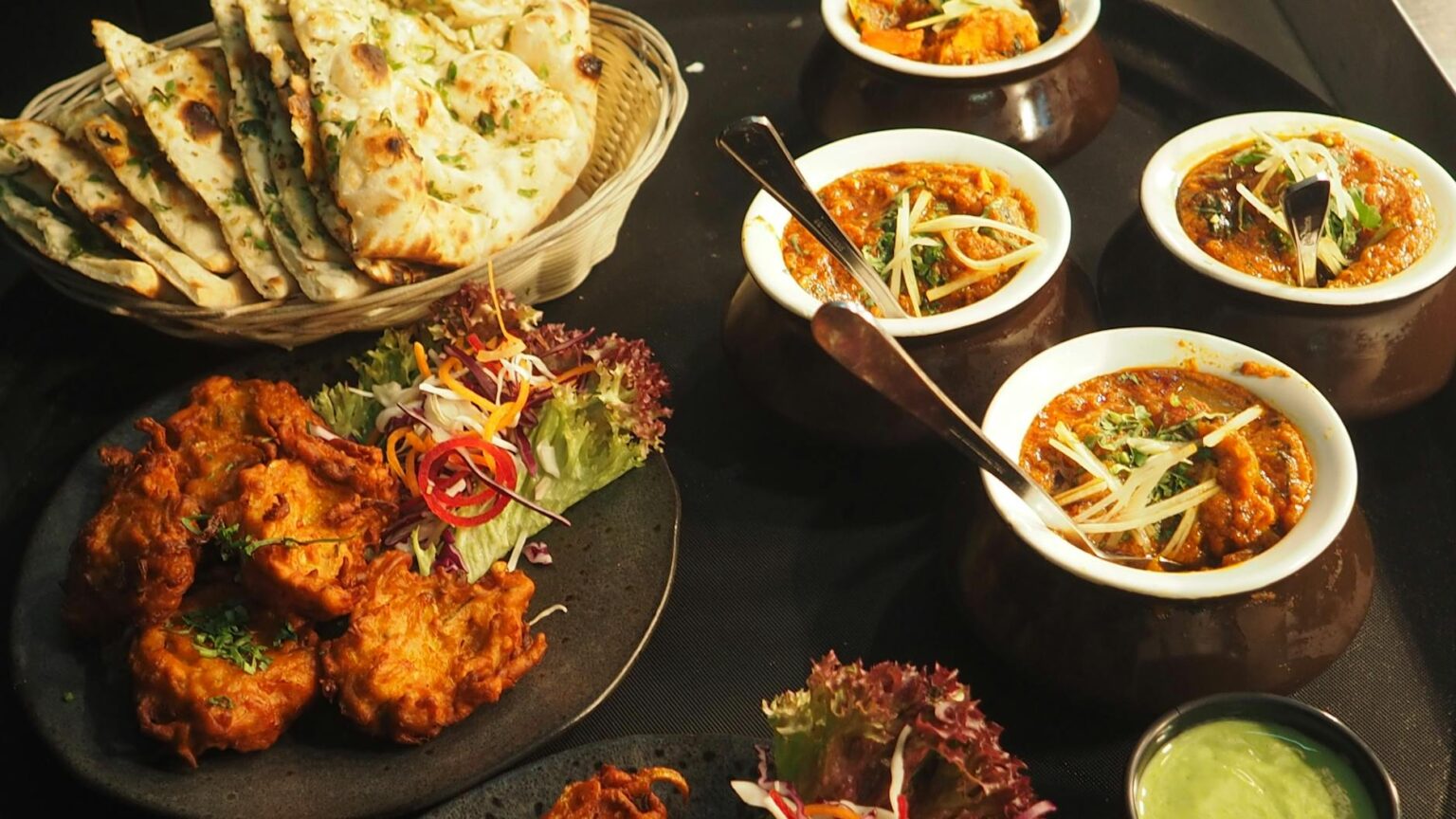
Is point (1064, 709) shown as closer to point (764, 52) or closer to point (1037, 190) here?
point (1037, 190)

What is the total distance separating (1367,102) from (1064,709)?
223 centimetres

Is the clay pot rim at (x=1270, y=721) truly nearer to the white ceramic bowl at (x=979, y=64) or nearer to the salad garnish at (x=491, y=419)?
the salad garnish at (x=491, y=419)

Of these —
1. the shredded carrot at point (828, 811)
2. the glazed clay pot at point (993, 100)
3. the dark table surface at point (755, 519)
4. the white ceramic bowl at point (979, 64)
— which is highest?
the white ceramic bowl at point (979, 64)

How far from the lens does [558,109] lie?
10.3 ft

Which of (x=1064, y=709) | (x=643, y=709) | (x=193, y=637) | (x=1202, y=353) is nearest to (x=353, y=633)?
(x=193, y=637)

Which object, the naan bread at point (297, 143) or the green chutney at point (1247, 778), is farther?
the naan bread at point (297, 143)

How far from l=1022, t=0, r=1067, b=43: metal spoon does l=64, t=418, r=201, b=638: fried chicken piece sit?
243 centimetres

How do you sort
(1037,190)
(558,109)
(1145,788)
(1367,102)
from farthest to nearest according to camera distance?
1. (1367,102)
2. (558,109)
3. (1037,190)
4. (1145,788)

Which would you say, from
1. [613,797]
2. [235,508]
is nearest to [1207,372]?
[613,797]

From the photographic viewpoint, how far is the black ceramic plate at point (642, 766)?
2137 millimetres

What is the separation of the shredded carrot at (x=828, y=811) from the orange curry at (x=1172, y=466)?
0.64m

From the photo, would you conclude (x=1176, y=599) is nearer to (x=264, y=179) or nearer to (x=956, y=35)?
(x=956, y=35)

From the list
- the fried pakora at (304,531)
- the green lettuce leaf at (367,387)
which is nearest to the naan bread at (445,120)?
the green lettuce leaf at (367,387)

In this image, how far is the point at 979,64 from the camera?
3189mm
